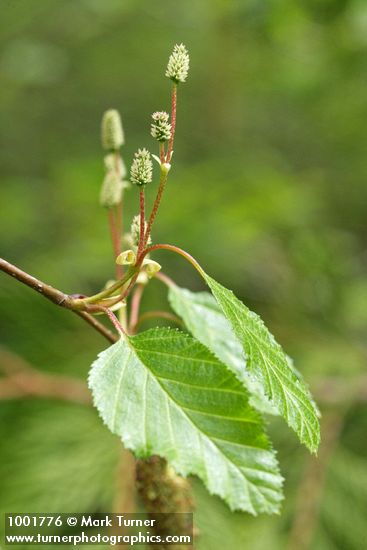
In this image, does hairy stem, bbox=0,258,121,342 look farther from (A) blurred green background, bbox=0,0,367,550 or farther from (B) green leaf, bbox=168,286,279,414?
(A) blurred green background, bbox=0,0,367,550

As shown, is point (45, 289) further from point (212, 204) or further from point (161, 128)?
point (212, 204)

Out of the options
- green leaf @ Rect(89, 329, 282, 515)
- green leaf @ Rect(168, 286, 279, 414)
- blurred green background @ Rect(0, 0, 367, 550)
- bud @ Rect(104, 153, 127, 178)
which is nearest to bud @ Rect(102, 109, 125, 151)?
bud @ Rect(104, 153, 127, 178)

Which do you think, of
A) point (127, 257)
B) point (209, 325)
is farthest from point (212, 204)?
point (127, 257)

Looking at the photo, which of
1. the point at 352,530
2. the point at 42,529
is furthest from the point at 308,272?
the point at 42,529

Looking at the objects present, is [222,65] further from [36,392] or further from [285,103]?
[36,392]

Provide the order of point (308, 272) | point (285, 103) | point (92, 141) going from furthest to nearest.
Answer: point (285, 103)
point (92, 141)
point (308, 272)

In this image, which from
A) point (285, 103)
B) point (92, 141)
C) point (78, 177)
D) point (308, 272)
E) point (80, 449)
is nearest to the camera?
point (80, 449)
